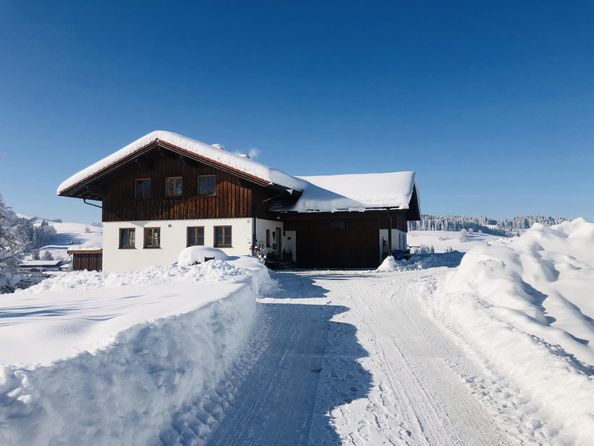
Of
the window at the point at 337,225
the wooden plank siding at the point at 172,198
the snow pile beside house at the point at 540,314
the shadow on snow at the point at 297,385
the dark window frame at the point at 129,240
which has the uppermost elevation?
the wooden plank siding at the point at 172,198

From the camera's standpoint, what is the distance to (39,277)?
19.1m

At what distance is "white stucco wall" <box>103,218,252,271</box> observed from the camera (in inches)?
835

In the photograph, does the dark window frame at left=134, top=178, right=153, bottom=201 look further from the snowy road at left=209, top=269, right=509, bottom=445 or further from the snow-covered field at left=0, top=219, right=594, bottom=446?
the snowy road at left=209, top=269, right=509, bottom=445

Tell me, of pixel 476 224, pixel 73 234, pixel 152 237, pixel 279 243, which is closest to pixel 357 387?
pixel 279 243

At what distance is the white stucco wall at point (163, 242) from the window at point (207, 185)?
147 cm

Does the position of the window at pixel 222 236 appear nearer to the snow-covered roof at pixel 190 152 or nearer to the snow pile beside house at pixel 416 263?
the snow-covered roof at pixel 190 152

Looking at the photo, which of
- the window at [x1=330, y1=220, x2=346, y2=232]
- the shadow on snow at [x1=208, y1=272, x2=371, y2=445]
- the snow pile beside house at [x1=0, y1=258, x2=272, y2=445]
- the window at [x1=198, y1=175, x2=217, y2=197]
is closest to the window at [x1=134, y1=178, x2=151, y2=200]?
the window at [x1=198, y1=175, x2=217, y2=197]

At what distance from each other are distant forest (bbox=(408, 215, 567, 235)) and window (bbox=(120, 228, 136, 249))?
9113 cm

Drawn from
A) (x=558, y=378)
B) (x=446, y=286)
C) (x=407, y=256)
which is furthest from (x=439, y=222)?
(x=558, y=378)

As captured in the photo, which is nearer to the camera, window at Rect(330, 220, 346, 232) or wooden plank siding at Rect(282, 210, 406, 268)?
wooden plank siding at Rect(282, 210, 406, 268)

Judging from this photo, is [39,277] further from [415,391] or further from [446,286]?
[415,391]

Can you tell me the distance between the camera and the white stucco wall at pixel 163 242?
2122 cm

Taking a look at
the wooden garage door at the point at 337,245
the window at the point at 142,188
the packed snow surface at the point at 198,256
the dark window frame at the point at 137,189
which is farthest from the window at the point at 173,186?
the wooden garage door at the point at 337,245

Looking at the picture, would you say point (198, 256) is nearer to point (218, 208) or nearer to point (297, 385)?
point (218, 208)
